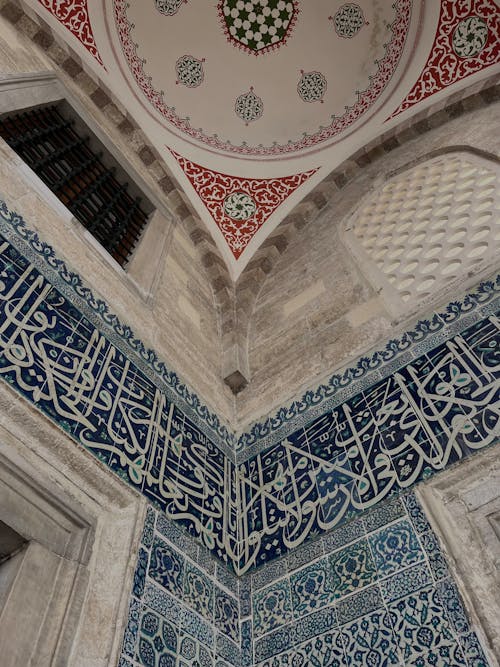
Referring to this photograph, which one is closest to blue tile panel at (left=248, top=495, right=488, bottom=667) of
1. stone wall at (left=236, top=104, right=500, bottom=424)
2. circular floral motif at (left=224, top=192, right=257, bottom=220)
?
stone wall at (left=236, top=104, right=500, bottom=424)

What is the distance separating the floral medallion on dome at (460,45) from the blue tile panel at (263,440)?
2347 mm

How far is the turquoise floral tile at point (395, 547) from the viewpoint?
176 centimetres

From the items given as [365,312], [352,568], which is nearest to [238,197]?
[365,312]

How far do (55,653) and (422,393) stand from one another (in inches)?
61.5

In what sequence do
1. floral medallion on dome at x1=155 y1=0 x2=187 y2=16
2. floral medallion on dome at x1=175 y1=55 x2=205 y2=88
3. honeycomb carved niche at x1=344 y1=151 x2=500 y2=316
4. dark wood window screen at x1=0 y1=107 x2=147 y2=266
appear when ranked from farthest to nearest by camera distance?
floral medallion on dome at x1=175 y1=55 x2=205 y2=88, floral medallion on dome at x1=155 y1=0 x2=187 y2=16, dark wood window screen at x1=0 y1=107 x2=147 y2=266, honeycomb carved niche at x1=344 y1=151 x2=500 y2=316

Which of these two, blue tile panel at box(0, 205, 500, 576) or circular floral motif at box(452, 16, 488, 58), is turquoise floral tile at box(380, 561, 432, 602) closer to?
blue tile panel at box(0, 205, 500, 576)

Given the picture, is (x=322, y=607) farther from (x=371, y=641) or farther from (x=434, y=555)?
(x=434, y=555)

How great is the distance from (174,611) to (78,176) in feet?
8.31

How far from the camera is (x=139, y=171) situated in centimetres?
401

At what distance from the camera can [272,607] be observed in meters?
1.94

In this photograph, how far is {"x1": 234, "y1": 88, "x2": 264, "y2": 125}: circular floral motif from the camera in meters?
4.45

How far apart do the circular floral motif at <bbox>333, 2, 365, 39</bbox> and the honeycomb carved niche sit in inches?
50.8

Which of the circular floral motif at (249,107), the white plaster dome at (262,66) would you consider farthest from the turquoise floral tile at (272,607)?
the circular floral motif at (249,107)

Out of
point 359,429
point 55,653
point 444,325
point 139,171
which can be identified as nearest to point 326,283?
point 444,325
